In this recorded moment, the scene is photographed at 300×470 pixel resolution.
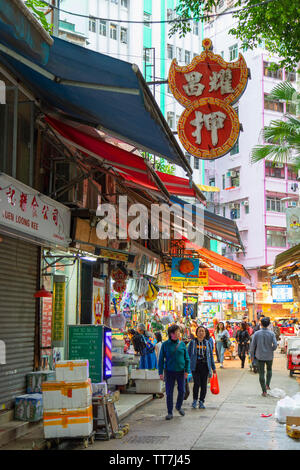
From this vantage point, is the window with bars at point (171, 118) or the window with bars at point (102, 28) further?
the window with bars at point (171, 118)

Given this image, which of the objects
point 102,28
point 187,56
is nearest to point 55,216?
point 102,28

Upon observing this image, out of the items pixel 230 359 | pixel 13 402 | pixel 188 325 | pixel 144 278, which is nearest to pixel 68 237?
A: pixel 13 402

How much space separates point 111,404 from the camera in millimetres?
8852

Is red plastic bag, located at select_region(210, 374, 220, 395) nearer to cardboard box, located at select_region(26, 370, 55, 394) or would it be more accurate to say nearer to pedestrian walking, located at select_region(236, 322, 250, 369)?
cardboard box, located at select_region(26, 370, 55, 394)

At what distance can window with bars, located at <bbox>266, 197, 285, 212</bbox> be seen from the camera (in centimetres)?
4819

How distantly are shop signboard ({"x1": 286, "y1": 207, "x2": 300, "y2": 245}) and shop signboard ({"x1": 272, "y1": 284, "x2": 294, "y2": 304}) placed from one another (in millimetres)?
13536

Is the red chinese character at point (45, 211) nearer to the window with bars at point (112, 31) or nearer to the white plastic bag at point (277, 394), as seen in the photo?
the white plastic bag at point (277, 394)

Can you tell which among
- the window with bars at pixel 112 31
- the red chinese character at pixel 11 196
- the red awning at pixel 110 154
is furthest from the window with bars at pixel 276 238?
the red chinese character at pixel 11 196

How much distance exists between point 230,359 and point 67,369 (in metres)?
21.0

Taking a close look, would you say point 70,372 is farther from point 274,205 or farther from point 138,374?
→ point 274,205

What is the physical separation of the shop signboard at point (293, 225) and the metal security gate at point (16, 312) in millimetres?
12160

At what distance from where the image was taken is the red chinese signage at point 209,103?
44.3 feet

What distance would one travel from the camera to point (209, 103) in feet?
45.2

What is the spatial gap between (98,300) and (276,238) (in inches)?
1412
